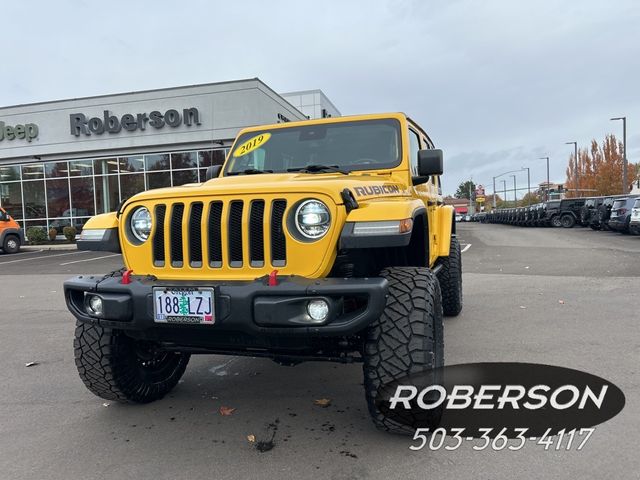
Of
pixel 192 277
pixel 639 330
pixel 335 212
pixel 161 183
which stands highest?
pixel 161 183

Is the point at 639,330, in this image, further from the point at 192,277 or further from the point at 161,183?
the point at 161,183

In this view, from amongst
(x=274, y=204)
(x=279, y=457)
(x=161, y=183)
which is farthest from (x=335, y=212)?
(x=161, y=183)

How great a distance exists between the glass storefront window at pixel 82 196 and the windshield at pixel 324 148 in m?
21.5

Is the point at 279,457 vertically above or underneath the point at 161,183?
underneath

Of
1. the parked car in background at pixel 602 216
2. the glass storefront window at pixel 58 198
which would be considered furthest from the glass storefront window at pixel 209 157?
the parked car in background at pixel 602 216

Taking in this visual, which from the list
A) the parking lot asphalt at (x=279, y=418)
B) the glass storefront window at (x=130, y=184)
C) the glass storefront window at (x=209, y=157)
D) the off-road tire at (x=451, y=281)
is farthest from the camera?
the glass storefront window at (x=130, y=184)

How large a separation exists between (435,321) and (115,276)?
1863mm

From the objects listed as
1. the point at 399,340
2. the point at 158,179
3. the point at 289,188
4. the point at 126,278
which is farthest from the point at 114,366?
the point at 158,179

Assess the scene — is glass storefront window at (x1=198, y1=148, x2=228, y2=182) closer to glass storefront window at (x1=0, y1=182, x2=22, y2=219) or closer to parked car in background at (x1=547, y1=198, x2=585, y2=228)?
glass storefront window at (x1=0, y1=182, x2=22, y2=219)

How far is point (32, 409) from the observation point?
11.6ft

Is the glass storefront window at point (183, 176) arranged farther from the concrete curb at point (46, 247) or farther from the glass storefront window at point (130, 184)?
the concrete curb at point (46, 247)

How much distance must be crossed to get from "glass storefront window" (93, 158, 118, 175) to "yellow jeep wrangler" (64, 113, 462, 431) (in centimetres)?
2174

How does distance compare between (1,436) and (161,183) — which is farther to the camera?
(161,183)

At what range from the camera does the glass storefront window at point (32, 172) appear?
2431cm
